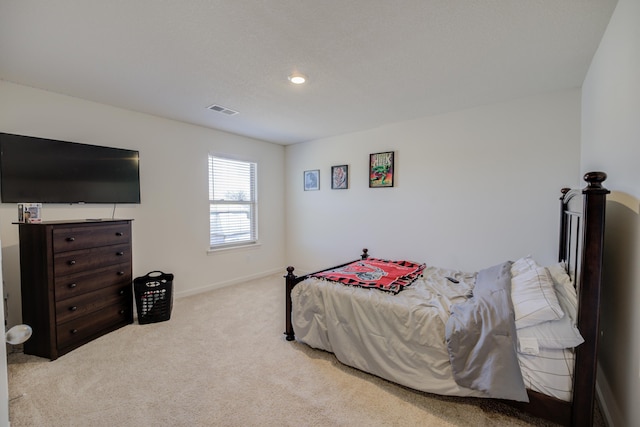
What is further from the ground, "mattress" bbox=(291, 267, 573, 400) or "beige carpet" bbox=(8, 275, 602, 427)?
"mattress" bbox=(291, 267, 573, 400)

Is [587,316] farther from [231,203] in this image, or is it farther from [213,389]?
[231,203]

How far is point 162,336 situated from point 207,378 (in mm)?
966

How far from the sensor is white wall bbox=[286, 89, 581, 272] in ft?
9.12

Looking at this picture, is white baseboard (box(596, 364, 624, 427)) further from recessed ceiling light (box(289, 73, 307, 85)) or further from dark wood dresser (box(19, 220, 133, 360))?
dark wood dresser (box(19, 220, 133, 360))

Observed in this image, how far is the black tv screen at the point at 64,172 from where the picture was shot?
249cm

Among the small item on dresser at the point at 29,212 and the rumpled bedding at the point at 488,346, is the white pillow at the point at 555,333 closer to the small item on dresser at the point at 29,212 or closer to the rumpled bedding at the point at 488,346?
the rumpled bedding at the point at 488,346

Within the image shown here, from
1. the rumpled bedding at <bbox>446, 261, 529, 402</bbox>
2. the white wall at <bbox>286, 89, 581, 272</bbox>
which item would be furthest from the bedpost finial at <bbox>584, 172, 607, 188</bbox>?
the white wall at <bbox>286, 89, 581, 272</bbox>

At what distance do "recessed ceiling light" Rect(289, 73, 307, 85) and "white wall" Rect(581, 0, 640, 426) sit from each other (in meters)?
2.02

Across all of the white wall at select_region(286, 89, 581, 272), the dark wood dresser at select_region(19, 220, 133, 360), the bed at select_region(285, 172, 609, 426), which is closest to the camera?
the bed at select_region(285, 172, 609, 426)

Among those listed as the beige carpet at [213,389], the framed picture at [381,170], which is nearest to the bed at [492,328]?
the beige carpet at [213,389]

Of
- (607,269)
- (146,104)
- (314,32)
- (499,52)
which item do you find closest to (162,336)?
(146,104)

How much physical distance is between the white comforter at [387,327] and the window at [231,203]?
2.30 metres

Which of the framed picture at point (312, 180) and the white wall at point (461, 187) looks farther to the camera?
the framed picture at point (312, 180)

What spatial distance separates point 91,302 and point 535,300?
3.69 metres
